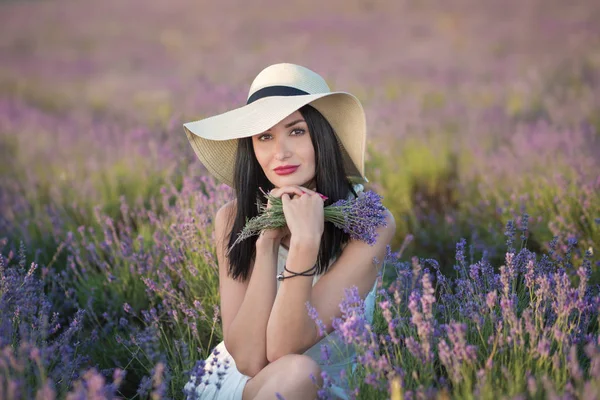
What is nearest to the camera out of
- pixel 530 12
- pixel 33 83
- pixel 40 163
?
pixel 40 163

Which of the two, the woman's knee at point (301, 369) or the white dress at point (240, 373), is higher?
the woman's knee at point (301, 369)

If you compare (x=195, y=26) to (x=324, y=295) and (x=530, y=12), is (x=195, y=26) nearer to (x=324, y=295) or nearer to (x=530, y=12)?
(x=530, y=12)

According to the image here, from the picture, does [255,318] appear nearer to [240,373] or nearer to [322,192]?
[240,373]

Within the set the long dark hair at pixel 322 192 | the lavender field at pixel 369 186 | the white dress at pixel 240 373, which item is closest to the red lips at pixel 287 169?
the long dark hair at pixel 322 192

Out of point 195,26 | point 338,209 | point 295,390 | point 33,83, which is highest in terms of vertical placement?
point 195,26

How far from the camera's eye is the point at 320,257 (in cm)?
286

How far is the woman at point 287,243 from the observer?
253 cm

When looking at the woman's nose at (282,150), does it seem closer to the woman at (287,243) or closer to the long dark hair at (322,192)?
the woman at (287,243)

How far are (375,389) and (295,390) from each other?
33 cm

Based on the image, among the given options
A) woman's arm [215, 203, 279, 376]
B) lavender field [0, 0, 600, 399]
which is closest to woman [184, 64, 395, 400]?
woman's arm [215, 203, 279, 376]

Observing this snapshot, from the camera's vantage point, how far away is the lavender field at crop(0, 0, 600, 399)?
2285 millimetres

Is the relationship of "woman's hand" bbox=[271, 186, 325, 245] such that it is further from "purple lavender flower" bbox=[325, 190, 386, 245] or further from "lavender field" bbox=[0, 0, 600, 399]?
"lavender field" bbox=[0, 0, 600, 399]

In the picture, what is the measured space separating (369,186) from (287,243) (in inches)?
92.8

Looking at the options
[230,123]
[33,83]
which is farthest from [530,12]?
[230,123]
